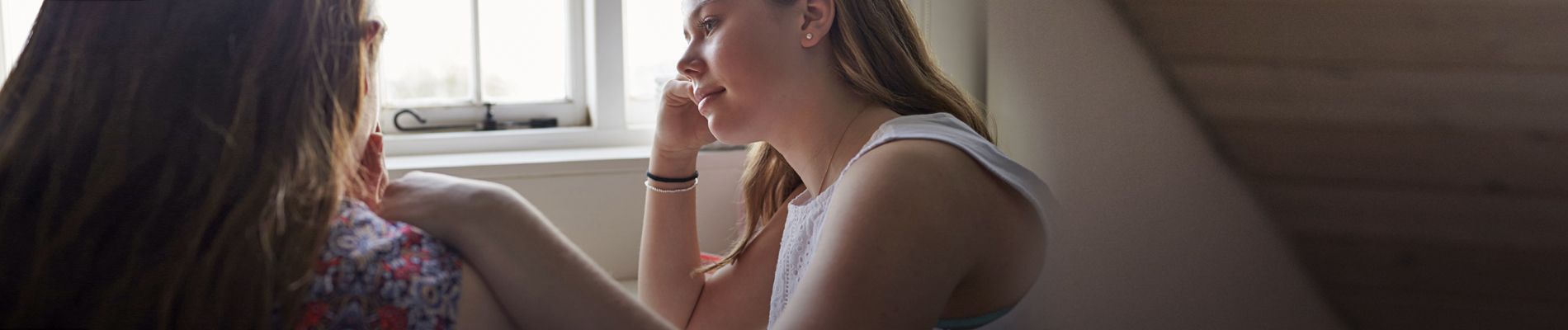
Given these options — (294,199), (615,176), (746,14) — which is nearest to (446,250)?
(294,199)

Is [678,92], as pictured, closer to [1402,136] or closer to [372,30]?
[372,30]

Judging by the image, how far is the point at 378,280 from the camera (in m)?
0.60

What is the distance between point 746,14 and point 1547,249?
0.83 meters

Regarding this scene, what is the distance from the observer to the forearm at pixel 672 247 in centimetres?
141

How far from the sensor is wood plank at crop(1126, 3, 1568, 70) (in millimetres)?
677

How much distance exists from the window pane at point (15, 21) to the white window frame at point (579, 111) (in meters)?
0.72

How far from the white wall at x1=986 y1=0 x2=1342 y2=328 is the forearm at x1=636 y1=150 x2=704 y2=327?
1.91 feet

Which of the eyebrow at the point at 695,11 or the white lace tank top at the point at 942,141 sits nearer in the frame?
the white lace tank top at the point at 942,141

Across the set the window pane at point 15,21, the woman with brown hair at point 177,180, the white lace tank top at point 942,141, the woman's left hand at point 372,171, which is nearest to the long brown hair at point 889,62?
the white lace tank top at point 942,141

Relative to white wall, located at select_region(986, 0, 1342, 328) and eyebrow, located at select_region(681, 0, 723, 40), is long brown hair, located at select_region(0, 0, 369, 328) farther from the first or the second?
white wall, located at select_region(986, 0, 1342, 328)

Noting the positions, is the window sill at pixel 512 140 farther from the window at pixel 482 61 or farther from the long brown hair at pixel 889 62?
the long brown hair at pixel 889 62

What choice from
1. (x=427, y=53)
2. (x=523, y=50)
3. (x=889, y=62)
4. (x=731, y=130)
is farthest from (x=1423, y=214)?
(x=427, y=53)

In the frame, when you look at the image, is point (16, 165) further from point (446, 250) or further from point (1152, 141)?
point (1152, 141)

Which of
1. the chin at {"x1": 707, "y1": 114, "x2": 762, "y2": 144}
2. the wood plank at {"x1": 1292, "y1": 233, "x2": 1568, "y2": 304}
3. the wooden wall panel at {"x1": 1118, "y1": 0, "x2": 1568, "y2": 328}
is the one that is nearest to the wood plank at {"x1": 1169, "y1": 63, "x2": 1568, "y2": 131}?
the wooden wall panel at {"x1": 1118, "y1": 0, "x2": 1568, "y2": 328}
